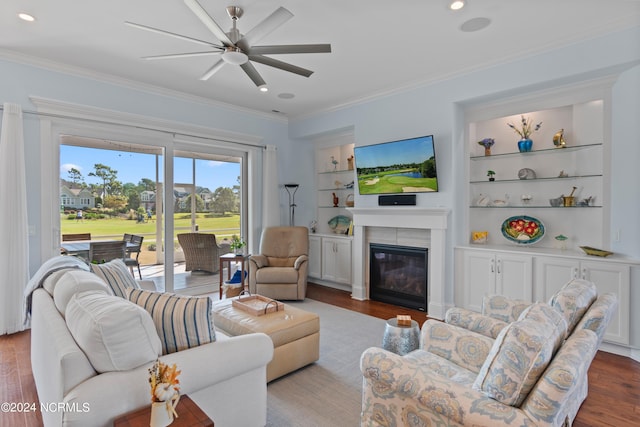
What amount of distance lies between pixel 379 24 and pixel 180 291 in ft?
14.5

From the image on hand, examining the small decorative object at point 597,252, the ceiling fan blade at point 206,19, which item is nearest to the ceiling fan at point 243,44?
the ceiling fan blade at point 206,19

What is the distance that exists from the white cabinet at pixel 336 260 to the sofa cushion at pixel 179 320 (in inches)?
147

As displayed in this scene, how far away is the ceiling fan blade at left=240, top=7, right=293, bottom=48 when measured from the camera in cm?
216

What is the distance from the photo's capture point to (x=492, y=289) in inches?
149

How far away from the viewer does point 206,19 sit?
2.19 metres

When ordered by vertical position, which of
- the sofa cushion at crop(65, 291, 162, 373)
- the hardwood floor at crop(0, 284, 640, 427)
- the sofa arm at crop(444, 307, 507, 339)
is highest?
the sofa cushion at crop(65, 291, 162, 373)

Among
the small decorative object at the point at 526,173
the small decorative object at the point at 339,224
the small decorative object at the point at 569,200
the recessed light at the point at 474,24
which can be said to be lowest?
the small decorative object at the point at 339,224

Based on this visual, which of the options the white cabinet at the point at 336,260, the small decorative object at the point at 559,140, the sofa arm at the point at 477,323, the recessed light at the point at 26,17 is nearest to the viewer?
the sofa arm at the point at 477,323

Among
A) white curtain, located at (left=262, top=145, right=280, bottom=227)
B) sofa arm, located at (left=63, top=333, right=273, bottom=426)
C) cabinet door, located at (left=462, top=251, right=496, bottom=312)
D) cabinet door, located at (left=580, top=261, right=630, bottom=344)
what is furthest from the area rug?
white curtain, located at (left=262, top=145, right=280, bottom=227)

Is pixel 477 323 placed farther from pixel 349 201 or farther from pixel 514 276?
pixel 349 201

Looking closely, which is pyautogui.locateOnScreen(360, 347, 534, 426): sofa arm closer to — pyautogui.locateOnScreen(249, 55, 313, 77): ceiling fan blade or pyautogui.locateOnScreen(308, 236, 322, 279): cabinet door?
pyautogui.locateOnScreen(249, 55, 313, 77): ceiling fan blade

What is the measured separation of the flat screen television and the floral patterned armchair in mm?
2624

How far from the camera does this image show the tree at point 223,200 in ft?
18.0

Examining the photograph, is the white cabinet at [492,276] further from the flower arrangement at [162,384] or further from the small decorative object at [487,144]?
the flower arrangement at [162,384]
